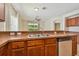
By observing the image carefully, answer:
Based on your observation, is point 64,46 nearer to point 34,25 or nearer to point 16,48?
point 34,25

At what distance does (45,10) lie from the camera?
2.13 m

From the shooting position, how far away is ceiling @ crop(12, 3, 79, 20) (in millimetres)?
2041

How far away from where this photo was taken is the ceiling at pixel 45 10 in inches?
80.4

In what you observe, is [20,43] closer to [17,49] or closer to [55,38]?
[17,49]

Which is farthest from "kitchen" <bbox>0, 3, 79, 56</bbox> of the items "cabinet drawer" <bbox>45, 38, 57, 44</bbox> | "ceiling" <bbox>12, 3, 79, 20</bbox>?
"cabinet drawer" <bbox>45, 38, 57, 44</bbox>

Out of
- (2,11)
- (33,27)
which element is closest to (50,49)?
(33,27)

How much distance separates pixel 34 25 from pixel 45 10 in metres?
0.30

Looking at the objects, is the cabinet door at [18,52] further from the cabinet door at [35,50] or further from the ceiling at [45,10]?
the ceiling at [45,10]

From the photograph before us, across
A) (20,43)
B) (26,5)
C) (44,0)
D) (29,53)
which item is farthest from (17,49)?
(44,0)

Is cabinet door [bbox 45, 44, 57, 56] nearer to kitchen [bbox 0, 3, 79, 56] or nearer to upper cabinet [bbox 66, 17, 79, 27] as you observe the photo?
kitchen [bbox 0, 3, 79, 56]

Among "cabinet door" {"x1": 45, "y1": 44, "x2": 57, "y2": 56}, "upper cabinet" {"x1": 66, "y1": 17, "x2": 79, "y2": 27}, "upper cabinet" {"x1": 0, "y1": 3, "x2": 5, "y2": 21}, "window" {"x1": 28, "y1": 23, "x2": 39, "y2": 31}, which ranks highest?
"upper cabinet" {"x1": 0, "y1": 3, "x2": 5, "y2": 21}

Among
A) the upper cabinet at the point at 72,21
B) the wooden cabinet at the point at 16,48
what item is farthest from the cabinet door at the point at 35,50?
the upper cabinet at the point at 72,21

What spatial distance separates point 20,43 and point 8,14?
531mm

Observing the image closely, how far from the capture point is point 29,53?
2410 mm
